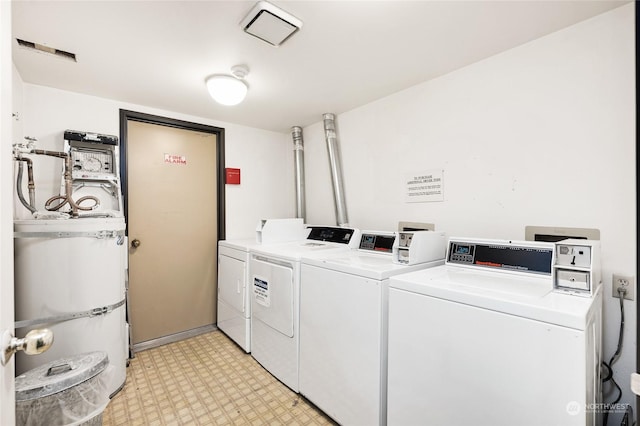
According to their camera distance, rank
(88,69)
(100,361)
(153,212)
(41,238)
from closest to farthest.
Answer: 1. (100,361)
2. (41,238)
3. (88,69)
4. (153,212)

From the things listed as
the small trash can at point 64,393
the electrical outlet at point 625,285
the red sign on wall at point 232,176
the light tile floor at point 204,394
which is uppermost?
the red sign on wall at point 232,176

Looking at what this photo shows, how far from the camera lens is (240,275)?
8.46 feet

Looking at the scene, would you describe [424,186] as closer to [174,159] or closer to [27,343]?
[27,343]

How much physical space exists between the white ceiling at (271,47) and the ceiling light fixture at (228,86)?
2.1 inches

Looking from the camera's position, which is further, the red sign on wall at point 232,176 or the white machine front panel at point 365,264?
the red sign on wall at point 232,176

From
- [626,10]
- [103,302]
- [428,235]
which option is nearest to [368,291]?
[428,235]

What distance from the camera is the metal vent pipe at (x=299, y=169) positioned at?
3.29 metres

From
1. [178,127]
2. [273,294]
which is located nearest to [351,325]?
[273,294]

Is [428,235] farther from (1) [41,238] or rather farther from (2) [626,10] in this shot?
(1) [41,238]

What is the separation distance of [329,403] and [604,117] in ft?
7.03

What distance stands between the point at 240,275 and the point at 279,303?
2.13ft

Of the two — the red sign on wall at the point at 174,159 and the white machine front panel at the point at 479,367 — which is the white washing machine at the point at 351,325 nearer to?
the white machine front panel at the point at 479,367

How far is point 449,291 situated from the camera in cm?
117

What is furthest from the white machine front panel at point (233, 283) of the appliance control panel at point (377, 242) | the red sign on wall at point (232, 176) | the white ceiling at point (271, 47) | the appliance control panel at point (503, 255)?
the appliance control panel at point (503, 255)
